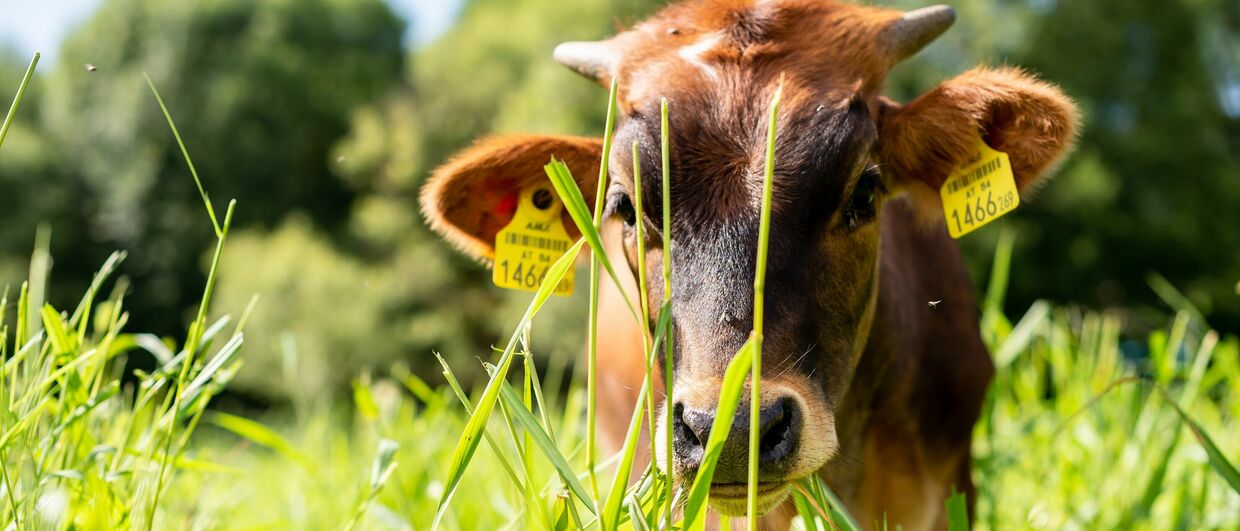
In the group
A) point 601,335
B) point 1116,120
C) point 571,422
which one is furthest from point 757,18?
point 1116,120

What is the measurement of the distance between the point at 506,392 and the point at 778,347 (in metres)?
0.62

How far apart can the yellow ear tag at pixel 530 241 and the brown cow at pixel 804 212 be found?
76 millimetres

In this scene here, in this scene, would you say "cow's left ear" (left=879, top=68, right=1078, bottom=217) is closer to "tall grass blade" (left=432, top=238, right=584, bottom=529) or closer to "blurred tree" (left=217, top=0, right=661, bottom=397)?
"tall grass blade" (left=432, top=238, right=584, bottom=529)

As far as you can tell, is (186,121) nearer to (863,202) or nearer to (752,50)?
(752,50)

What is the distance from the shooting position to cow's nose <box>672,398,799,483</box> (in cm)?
160

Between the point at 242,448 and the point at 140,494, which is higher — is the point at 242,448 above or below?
below

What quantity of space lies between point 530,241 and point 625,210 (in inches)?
17.7

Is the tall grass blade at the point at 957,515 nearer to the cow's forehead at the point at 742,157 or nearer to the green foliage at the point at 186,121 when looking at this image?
the cow's forehead at the point at 742,157

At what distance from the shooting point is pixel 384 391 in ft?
17.1

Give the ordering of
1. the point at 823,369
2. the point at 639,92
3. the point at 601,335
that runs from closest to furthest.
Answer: the point at 823,369 → the point at 639,92 → the point at 601,335

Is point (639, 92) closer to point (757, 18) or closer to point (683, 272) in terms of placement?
point (757, 18)

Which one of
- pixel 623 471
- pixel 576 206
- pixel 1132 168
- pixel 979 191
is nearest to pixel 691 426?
pixel 623 471

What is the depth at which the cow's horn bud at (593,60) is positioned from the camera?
261 cm

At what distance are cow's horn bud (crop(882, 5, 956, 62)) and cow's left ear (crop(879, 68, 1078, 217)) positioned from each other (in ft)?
0.53
